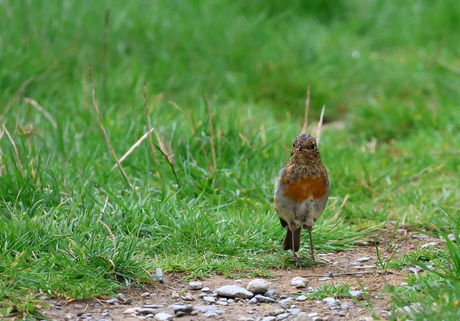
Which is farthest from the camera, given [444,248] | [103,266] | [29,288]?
[444,248]

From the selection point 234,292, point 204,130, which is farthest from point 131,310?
point 204,130

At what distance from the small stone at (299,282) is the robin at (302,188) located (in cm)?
29

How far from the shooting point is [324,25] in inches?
339

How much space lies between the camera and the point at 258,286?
3418 millimetres

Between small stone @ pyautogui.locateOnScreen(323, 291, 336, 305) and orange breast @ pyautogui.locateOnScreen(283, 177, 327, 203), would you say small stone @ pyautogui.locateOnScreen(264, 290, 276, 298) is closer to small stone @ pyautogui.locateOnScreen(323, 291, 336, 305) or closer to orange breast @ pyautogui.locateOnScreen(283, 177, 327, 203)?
small stone @ pyautogui.locateOnScreen(323, 291, 336, 305)

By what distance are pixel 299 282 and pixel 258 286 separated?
24cm

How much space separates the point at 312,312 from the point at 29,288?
4.41 feet

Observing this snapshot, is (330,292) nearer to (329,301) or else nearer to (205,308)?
(329,301)

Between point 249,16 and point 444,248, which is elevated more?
point 249,16

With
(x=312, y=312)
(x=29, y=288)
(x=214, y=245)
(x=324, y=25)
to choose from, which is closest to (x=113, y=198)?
(x=214, y=245)

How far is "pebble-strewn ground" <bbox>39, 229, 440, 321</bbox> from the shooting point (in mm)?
3098

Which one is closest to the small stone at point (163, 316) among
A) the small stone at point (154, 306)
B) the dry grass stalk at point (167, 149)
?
the small stone at point (154, 306)

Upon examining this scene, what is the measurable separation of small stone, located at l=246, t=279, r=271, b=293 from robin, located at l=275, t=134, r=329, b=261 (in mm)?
448

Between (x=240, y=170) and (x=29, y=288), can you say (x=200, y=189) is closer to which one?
(x=240, y=170)
